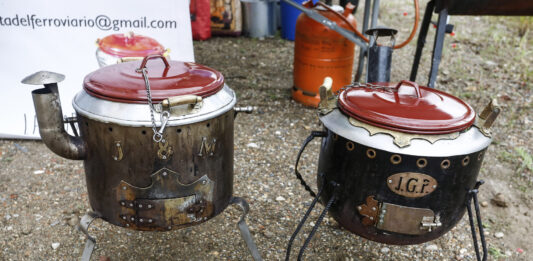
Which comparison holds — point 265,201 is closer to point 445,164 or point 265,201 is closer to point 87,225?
point 87,225

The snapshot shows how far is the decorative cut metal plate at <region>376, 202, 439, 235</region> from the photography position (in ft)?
5.62

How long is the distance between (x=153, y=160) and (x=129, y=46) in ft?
5.20

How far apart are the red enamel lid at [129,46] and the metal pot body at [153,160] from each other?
1.24 meters

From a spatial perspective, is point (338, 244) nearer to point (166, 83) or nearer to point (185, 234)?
point (185, 234)

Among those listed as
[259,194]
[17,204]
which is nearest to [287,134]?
[259,194]

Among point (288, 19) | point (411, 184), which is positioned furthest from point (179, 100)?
point (288, 19)

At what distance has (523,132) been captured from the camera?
4.10m

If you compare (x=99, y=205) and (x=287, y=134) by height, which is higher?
(x=99, y=205)

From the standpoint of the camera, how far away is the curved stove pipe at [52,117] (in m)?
1.58

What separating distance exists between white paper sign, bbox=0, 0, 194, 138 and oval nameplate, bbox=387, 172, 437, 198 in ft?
8.40

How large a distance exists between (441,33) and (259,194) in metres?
1.79

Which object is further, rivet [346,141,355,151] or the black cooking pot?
rivet [346,141,355,151]

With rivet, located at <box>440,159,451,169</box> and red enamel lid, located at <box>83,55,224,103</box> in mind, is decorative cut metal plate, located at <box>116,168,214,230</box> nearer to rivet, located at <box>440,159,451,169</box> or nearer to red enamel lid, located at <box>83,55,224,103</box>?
red enamel lid, located at <box>83,55,224,103</box>

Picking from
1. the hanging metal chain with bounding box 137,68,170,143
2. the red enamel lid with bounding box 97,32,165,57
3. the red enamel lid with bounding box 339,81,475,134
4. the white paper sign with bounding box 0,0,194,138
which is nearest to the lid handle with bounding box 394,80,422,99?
the red enamel lid with bounding box 339,81,475,134
